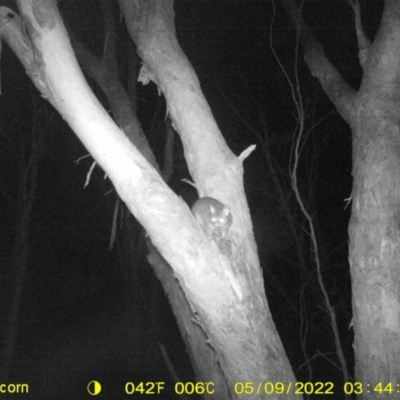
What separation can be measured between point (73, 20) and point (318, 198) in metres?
9.38

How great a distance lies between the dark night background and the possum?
404cm

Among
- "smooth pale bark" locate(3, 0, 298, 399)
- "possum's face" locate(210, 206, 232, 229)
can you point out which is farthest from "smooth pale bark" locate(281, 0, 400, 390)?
"possum's face" locate(210, 206, 232, 229)

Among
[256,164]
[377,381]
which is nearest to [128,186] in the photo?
[377,381]

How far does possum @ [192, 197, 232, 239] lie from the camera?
2.19 m

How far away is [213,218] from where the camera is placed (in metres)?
2.18

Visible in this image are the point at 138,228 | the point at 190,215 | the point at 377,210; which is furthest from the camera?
the point at 138,228

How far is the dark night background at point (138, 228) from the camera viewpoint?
809cm

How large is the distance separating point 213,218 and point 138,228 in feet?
23.6

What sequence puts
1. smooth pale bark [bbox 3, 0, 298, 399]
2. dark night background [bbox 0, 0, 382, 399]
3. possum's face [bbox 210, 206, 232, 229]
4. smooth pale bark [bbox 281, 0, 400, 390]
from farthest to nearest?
dark night background [bbox 0, 0, 382, 399] < smooth pale bark [bbox 281, 0, 400, 390] < possum's face [bbox 210, 206, 232, 229] < smooth pale bark [bbox 3, 0, 298, 399]

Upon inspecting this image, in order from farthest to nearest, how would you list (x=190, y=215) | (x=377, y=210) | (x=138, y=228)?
1. (x=138, y=228)
2. (x=377, y=210)
3. (x=190, y=215)

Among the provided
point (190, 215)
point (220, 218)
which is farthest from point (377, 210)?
point (190, 215)

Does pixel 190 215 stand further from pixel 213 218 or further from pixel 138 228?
pixel 138 228

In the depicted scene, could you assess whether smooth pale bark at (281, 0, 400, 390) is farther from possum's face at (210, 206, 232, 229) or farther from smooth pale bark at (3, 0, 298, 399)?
possum's face at (210, 206, 232, 229)

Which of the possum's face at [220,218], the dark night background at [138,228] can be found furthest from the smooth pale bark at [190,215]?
the dark night background at [138,228]
